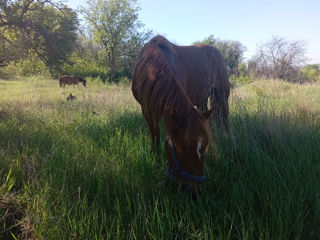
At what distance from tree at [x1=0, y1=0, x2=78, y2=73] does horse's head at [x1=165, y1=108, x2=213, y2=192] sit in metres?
4.60

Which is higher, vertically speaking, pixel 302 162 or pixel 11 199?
pixel 302 162

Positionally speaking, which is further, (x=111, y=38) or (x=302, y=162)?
(x=111, y=38)

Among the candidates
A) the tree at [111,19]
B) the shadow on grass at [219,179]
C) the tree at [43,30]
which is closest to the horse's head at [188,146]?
Answer: the shadow on grass at [219,179]

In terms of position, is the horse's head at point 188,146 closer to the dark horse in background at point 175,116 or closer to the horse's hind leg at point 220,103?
the dark horse in background at point 175,116

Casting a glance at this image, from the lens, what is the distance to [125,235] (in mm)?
1192

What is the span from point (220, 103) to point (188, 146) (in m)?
2.01

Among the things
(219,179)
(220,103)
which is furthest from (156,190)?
(220,103)

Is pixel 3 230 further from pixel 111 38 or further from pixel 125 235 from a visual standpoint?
pixel 111 38

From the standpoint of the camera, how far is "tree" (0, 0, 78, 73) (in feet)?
14.7

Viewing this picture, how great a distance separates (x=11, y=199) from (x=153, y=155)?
4.40ft

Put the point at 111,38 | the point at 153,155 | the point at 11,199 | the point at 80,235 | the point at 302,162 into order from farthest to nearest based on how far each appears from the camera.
Answer: the point at 111,38 < the point at 153,155 < the point at 302,162 < the point at 11,199 < the point at 80,235

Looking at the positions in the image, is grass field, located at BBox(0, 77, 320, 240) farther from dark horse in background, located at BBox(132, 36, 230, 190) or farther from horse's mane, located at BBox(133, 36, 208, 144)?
horse's mane, located at BBox(133, 36, 208, 144)

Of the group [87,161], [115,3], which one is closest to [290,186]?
[87,161]

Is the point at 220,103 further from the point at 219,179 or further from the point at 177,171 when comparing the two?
the point at 177,171
